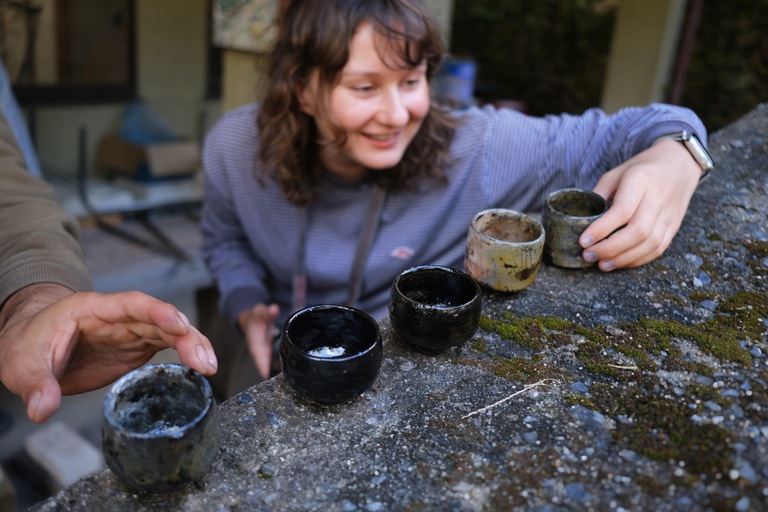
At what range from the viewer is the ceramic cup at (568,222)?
4.82 feet

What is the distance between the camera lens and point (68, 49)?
5176mm

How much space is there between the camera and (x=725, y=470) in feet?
3.02

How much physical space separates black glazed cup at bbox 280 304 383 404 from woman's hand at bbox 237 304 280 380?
44.7 inches

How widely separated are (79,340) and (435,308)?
2.42 feet

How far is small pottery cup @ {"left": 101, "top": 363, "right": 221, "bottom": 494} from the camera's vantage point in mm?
882

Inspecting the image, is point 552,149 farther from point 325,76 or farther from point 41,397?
point 41,397

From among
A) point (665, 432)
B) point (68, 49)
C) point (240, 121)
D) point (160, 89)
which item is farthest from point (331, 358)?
point (160, 89)

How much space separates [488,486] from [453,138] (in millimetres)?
1566

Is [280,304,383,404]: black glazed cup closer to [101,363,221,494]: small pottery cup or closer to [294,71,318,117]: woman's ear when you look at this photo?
[101,363,221,494]: small pottery cup

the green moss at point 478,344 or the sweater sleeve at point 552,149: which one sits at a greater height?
the sweater sleeve at point 552,149

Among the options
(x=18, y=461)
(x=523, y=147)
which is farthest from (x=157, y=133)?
(x=523, y=147)

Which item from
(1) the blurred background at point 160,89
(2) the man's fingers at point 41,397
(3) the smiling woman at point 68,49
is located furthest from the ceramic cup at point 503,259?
(3) the smiling woman at point 68,49

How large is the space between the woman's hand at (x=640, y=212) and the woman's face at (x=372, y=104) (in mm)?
687

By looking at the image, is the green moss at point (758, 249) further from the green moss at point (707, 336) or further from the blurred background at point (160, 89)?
the blurred background at point (160, 89)
